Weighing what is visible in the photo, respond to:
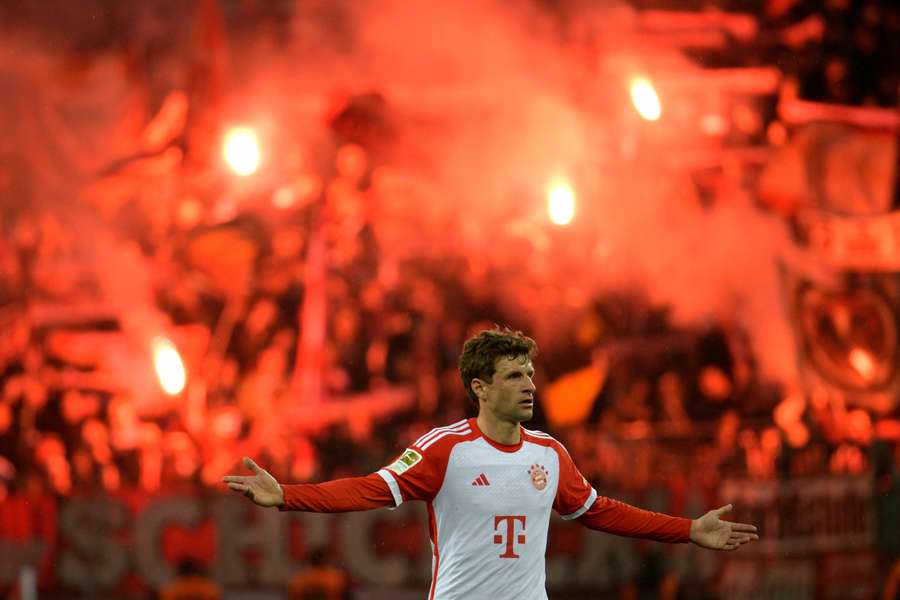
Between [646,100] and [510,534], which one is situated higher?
[646,100]

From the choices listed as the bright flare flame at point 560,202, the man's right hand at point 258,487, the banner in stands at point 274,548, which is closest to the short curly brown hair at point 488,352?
the man's right hand at point 258,487

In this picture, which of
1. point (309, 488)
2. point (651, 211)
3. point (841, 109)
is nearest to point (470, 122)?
point (651, 211)

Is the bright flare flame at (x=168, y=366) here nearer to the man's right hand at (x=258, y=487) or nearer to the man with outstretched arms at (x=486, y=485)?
the man with outstretched arms at (x=486, y=485)

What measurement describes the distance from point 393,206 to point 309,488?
46.6 feet

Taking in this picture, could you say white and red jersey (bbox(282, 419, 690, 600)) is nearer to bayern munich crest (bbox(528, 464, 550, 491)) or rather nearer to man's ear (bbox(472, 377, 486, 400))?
bayern munich crest (bbox(528, 464, 550, 491))

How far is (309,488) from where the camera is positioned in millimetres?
4727

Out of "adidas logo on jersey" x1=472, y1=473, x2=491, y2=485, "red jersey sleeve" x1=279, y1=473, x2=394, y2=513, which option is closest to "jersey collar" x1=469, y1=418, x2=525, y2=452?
"adidas logo on jersey" x1=472, y1=473, x2=491, y2=485

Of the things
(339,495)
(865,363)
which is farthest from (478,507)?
(865,363)

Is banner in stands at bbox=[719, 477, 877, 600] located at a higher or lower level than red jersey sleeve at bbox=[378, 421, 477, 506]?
lower

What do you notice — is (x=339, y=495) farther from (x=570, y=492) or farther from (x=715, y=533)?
(x=715, y=533)

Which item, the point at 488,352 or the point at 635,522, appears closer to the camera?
the point at 488,352

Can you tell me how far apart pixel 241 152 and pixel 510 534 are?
1433 cm

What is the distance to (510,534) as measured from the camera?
4.95 m

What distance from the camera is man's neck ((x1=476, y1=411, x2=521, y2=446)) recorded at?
501 cm
